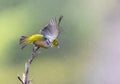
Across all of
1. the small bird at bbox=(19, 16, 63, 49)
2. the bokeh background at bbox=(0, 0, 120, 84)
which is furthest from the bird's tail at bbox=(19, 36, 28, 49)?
the bokeh background at bbox=(0, 0, 120, 84)

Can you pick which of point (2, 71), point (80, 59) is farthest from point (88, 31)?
point (2, 71)

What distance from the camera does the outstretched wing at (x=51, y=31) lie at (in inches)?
12.9

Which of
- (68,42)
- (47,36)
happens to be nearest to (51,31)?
(47,36)

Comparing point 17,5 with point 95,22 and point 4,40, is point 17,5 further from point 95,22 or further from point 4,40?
point 95,22

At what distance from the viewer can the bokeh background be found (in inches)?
97.8

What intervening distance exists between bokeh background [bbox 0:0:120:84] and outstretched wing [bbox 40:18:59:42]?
80.2 inches

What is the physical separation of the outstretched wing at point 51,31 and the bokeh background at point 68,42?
2037mm

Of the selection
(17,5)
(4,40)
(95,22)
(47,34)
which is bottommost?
(47,34)

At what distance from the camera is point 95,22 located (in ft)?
9.64

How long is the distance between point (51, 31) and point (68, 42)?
2.42m

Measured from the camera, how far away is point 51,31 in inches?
13.0

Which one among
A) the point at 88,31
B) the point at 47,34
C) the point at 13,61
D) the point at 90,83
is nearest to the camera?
the point at 47,34

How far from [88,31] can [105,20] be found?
0.71 feet

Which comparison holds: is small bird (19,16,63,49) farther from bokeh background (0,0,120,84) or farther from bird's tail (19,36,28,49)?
bokeh background (0,0,120,84)
